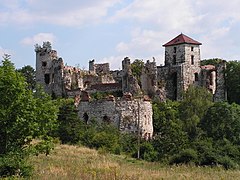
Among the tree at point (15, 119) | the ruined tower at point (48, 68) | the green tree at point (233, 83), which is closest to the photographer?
the tree at point (15, 119)

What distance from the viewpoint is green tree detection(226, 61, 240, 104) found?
63.2 m

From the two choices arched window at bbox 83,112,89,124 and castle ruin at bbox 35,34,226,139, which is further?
castle ruin at bbox 35,34,226,139

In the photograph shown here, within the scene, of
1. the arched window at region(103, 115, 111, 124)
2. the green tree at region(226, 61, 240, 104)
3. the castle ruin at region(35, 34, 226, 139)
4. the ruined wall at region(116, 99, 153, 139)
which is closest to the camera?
the ruined wall at region(116, 99, 153, 139)

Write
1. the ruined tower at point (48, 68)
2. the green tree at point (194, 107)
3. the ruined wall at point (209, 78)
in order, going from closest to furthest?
the green tree at point (194, 107) < the ruined tower at point (48, 68) < the ruined wall at point (209, 78)

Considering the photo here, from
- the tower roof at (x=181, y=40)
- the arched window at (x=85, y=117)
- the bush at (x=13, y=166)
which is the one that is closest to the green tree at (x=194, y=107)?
the arched window at (x=85, y=117)

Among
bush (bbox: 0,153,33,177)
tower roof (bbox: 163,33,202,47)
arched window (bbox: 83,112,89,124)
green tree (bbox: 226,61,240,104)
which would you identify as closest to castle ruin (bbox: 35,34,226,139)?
tower roof (bbox: 163,33,202,47)

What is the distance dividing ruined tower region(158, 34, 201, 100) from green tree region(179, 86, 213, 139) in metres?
9.77

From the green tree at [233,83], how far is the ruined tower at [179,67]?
4152 mm

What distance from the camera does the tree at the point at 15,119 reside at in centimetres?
1844

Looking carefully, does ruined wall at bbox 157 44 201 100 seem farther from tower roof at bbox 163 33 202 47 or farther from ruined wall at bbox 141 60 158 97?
ruined wall at bbox 141 60 158 97

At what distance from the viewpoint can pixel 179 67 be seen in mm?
64875

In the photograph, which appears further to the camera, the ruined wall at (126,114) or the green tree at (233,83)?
the green tree at (233,83)

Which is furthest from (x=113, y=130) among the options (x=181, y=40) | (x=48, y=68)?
(x=181, y=40)

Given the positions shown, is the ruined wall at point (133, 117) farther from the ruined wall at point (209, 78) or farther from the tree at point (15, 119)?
the ruined wall at point (209, 78)
